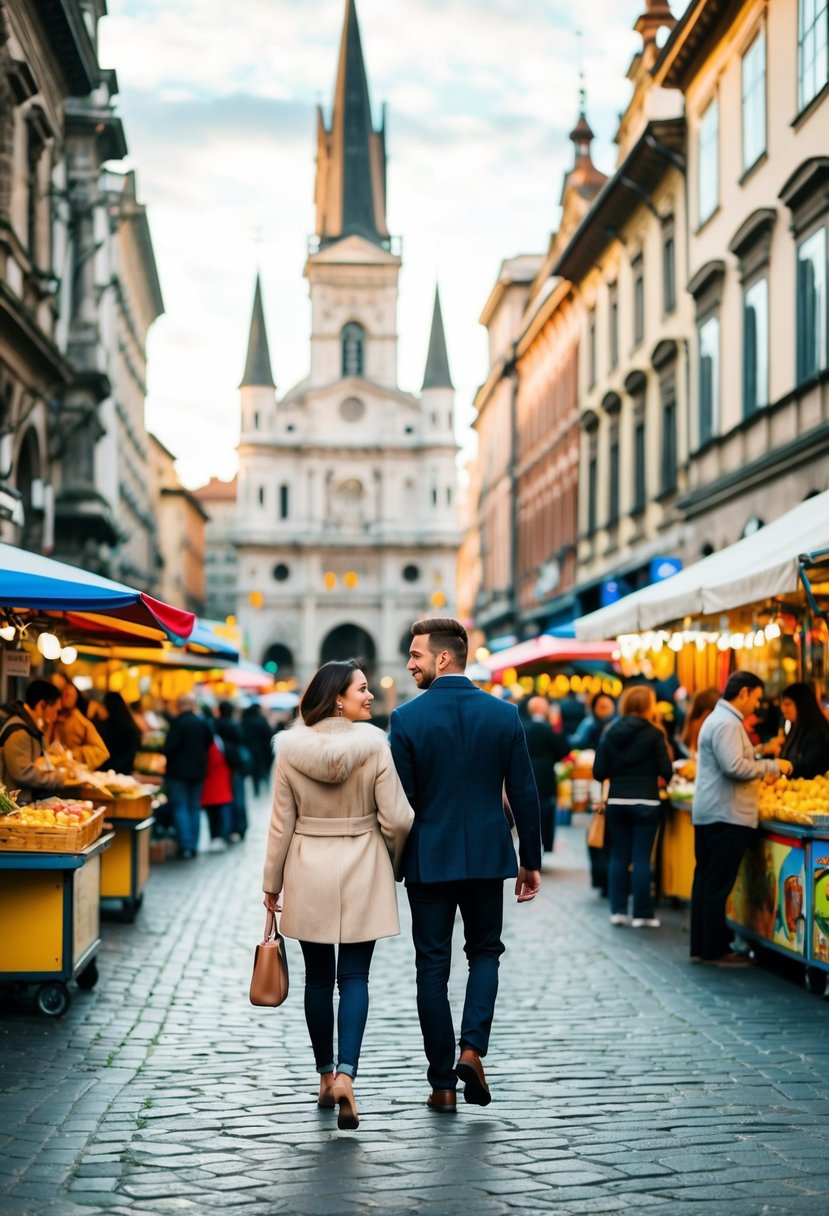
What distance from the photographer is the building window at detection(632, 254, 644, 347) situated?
33.3 m

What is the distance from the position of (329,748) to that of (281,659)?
9675cm

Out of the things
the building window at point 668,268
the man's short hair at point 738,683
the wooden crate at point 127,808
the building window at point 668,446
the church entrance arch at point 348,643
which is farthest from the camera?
the church entrance arch at point 348,643

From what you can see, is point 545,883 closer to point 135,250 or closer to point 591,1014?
point 591,1014

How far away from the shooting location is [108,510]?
35.8m

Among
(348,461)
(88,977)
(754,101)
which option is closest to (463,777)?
(88,977)

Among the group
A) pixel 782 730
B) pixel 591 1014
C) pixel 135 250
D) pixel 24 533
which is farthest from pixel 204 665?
pixel 135 250

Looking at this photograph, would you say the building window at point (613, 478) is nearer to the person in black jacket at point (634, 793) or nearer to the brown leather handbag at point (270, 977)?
the person in black jacket at point (634, 793)

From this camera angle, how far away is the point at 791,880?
10.4 m

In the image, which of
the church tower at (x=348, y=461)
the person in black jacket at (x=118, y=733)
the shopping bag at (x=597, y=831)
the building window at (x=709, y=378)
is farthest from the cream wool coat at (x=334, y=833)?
the church tower at (x=348, y=461)

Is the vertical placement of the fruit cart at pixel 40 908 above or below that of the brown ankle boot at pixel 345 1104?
above

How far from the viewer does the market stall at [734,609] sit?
11961 mm

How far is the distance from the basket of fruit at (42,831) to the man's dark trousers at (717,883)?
3.88 m

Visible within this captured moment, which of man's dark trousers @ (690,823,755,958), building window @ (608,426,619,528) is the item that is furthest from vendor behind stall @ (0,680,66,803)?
building window @ (608,426,619,528)

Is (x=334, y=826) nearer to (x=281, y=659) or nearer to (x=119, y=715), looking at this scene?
(x=119, y=715)
